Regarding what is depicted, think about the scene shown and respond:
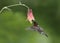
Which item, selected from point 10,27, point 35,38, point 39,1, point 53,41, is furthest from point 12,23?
point 39,1

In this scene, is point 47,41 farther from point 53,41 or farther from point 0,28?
point 0,28

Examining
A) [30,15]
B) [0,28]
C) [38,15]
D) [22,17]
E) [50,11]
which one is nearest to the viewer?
[30,15]

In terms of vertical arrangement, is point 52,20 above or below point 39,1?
below

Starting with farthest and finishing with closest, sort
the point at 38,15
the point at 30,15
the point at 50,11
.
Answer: the point at 50,11 < the point at 38,15 < the point at 30,15

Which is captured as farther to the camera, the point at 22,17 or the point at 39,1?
the point at 39,1

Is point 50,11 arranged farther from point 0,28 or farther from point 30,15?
point 30,15

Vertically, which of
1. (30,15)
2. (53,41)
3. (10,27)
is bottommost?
(53,41)
